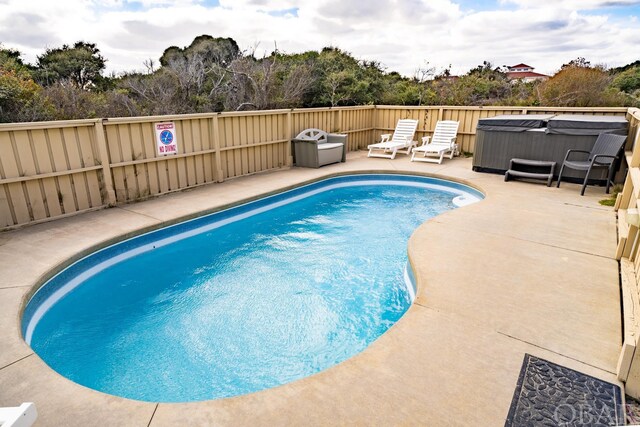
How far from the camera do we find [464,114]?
9.18m

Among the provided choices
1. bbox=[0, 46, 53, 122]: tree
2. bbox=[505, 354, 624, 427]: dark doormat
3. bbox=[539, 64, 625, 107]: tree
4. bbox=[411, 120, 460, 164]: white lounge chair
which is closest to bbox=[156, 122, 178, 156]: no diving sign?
bbox=[0, 46, 53, 122]: tree

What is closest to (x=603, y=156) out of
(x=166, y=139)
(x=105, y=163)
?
(x=166, y=139)

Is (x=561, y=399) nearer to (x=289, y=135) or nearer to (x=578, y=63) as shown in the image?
(x=289, y=135)

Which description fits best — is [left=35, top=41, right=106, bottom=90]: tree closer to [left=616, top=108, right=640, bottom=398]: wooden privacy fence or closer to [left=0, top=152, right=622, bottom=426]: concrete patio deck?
[left=0, top=152, right=622, bottom=426]: concrete patio deck

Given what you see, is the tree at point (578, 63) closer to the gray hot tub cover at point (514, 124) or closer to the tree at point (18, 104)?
the gray hot tub cover at point (514, 124)

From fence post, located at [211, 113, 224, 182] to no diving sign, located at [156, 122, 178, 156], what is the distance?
729mm

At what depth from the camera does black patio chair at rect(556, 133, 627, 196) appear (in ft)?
18.7

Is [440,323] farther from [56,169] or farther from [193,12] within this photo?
[193,12]

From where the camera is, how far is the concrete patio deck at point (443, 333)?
1804mm

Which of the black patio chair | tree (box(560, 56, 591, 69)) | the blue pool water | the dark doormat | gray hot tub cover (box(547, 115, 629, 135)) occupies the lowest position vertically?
the blue pool water

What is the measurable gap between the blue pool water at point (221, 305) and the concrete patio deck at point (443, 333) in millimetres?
367

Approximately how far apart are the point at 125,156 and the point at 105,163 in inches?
13.0

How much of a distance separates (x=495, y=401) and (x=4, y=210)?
5.37 metres

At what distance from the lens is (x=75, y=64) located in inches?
568
